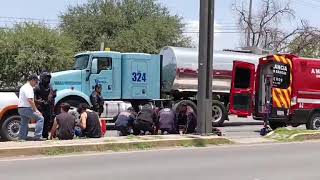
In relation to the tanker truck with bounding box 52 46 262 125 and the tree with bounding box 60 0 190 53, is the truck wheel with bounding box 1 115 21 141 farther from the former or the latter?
the tree with bounding box 60 0 190 53

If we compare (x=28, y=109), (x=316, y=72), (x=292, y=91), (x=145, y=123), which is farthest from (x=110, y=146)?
(x=316, y=72)

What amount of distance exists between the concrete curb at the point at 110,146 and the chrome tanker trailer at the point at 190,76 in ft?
26.3

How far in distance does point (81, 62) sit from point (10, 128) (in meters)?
6.22

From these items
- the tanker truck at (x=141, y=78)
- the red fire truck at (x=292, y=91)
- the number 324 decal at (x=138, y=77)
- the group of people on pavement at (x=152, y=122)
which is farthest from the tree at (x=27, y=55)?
the group of people on pavement at (x=152, y=122)

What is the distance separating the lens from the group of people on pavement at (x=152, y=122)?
51.5 feet

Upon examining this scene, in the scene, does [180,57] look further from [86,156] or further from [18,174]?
[18,174]

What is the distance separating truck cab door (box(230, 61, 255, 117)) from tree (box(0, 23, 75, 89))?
1756 cm

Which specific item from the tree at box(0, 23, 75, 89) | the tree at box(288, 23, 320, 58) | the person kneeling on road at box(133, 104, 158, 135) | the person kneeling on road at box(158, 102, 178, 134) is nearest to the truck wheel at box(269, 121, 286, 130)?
the person kneeling on road at box(158, 102, 178, 134)

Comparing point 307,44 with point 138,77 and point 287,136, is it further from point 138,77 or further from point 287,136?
point 287,136

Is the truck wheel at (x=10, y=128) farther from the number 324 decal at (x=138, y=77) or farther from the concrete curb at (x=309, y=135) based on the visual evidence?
the concrete curb at (x=309, y=135)

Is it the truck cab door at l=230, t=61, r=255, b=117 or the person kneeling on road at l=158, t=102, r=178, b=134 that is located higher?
the truck cab door at l=230, t=61, r=255, b=117

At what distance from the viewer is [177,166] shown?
10375 millimetres

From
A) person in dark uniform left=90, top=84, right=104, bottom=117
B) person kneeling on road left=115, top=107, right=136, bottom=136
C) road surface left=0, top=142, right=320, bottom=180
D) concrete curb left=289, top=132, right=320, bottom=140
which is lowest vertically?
road surface left=0, top=142, right=320, bottom=180

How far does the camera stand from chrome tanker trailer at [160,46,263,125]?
72.6ft
